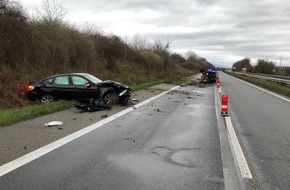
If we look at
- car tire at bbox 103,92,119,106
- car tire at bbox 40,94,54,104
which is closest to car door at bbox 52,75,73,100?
car tire at bbox 40,94,54,104

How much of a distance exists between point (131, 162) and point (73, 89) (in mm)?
9222

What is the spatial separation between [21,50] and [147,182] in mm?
16218

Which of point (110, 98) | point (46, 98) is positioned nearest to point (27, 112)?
point (46, 98)

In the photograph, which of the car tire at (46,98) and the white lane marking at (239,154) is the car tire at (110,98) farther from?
the white lane marking at (239,154)

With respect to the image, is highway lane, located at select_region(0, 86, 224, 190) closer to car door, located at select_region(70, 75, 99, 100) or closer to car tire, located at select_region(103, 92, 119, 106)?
car tire, located at select_region(103, 92, 119, 106)

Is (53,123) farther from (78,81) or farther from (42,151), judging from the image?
(78,81)

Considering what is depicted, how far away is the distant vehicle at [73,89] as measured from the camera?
1470cm

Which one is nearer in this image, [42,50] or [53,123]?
[53,123]

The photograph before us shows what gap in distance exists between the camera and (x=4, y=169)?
18.3ft

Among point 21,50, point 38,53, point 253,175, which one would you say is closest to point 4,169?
point 253,175

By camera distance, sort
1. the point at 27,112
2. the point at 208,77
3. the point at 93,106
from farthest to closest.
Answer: the point at 208,77 < the point at 93,106 < the point at 27,112

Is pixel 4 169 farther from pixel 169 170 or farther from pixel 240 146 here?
pixel 240 146

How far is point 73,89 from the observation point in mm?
14844

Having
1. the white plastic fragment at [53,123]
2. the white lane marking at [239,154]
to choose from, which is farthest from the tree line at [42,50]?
the white lane marking at [239,154]
